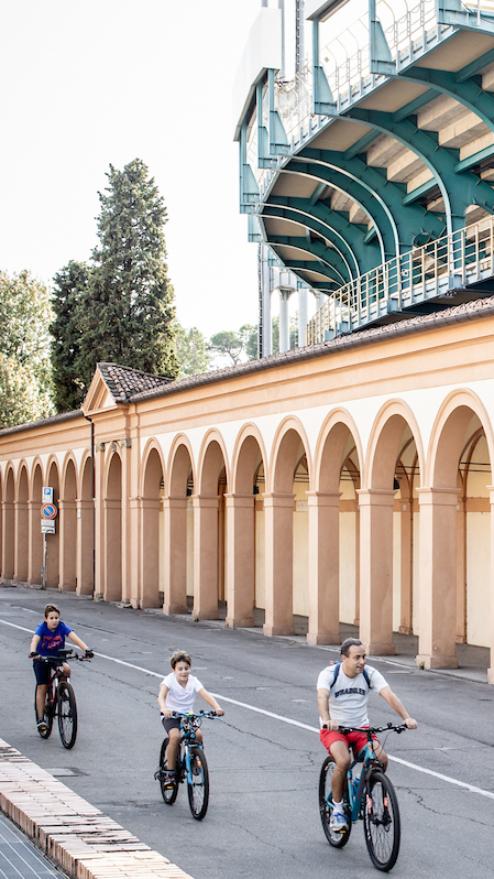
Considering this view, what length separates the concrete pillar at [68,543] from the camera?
46562 mm

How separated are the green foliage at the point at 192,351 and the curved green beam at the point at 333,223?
8604 centimetres

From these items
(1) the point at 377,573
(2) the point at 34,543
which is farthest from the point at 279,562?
(2) the point at 34,543

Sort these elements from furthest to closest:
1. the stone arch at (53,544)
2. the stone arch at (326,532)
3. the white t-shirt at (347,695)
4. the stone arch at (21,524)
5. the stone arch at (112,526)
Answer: the stone arch at (21,524) → the stone arch at (53,544) → the stone arch at (112,526) → the stone arch at (326,532) → the white t-shirt at (347,695)

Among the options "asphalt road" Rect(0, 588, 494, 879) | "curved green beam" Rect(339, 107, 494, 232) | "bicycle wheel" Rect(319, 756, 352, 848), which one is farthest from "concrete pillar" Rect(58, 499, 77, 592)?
→ "bicycle wheel" Rect(319, 756, 352, 848)

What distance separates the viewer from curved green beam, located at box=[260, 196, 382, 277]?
133ft

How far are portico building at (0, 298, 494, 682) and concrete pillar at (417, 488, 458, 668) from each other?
0.08 feet

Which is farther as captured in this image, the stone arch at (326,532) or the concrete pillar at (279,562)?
the concrete pillar at (279,562)

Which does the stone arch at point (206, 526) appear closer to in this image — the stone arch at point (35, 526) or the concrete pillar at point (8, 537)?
the stone arch at point (35, 526)

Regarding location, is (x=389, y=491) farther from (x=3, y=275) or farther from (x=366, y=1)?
(x=3, y=275)

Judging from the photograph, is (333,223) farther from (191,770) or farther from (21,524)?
(191,770)

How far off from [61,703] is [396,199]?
23745mm

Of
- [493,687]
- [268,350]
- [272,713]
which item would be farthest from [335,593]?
[268,350]

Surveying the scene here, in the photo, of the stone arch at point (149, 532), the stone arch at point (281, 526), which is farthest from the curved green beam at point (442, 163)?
the stone arch at point (149, 532)

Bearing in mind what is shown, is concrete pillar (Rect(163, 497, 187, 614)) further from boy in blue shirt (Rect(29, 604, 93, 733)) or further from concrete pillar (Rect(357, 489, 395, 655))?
boy in blue shirt (Rect(29, 604, 93, 733))
